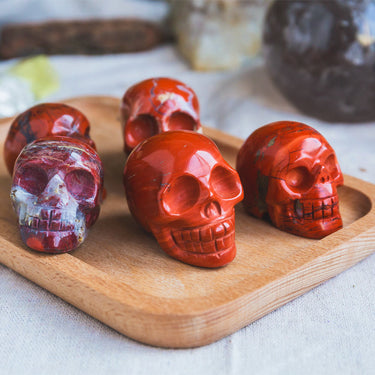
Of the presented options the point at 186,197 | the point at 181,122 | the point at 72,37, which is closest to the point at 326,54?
the point at 181,122

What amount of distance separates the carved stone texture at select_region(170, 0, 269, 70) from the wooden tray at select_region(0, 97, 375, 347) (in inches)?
40.7

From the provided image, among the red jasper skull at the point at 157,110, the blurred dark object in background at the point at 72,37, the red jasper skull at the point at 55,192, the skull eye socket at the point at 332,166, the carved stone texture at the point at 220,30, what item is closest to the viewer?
the red jasper skull at the point at 55,192

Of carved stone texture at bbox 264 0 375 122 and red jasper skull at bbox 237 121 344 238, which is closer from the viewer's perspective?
red jasper skull at bbox 237 121 344 238

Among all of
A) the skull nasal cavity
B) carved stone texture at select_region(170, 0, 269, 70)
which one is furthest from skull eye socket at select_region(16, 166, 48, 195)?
carved stone texture at select_region(170, 0, 269, 70)

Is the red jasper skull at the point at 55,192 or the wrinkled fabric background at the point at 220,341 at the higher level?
the red jasper skull at the point at 55,192

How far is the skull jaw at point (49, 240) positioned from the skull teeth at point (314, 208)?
13.8 inches

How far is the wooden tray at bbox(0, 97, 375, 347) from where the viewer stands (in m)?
0.75

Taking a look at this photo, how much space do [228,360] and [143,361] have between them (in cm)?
11

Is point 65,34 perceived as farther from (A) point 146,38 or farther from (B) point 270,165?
(B) point 270,165

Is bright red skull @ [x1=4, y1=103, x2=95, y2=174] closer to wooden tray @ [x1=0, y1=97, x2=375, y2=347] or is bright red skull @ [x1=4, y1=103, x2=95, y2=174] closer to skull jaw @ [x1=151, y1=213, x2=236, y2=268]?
wooden tray @ [x1=0, y1=97, x2=375, y2=347]

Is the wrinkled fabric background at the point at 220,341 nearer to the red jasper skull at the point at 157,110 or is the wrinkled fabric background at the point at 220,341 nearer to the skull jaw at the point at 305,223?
the skull jaw at the point at 305,223

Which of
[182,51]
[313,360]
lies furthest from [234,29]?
[313,360]

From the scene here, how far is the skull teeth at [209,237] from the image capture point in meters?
0.85

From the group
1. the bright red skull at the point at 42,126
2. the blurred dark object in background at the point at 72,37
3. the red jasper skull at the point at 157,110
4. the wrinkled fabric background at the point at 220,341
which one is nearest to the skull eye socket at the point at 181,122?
the red jasper skull at the point at 157,110
